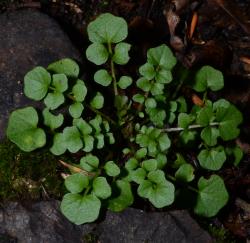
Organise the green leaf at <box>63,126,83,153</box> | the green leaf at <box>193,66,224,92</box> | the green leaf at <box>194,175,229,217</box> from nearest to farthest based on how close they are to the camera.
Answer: the green leaf at <box>63,126,83,153</box> < the green leaf at <box>194,175,229,217</box> < the green leaf at <box>193,66,224,92</box>

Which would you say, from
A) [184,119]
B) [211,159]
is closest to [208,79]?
[184,119]

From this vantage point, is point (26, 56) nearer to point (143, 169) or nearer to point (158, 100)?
point (158, 100)

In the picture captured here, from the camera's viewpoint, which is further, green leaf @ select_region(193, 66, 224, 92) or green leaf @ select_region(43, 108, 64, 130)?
green leaf @ select_region(193, 66, 224, 92)

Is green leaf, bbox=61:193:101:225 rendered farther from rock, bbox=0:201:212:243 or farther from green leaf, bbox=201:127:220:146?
green leaf, bbox=201:127:220:146

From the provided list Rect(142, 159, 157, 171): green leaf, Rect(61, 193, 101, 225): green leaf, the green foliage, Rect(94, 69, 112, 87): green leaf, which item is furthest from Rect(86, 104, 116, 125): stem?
Rect(61, 193, 101, 225): green leaf

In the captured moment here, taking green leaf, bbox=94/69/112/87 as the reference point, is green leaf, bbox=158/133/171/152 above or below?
below

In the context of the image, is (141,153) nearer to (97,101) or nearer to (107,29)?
(97,101)
